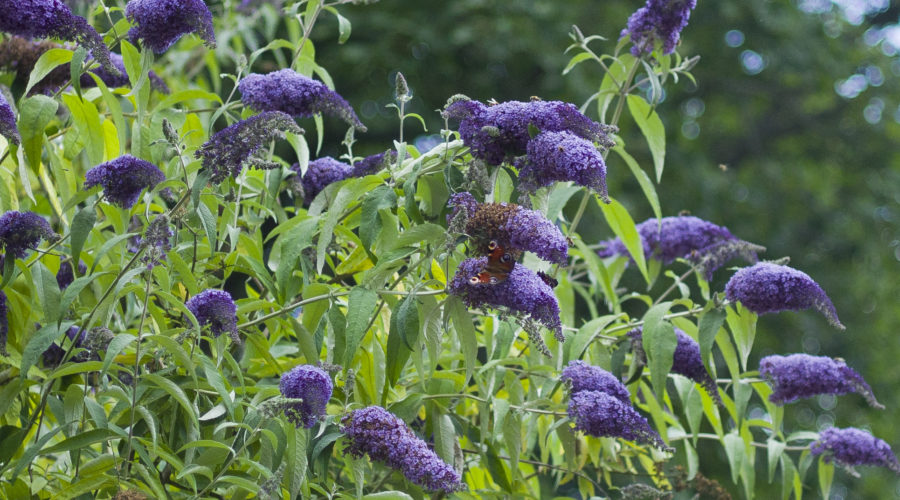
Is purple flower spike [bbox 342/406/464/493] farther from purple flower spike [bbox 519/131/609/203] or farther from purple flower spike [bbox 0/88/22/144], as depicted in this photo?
purple flower spike [bbox 0/88/22/144]

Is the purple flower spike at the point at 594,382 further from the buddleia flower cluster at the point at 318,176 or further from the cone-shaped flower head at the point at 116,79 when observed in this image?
the cone-shaped flower head at the point at 116,79

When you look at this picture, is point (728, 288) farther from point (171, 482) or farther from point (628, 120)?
point (628, 120)

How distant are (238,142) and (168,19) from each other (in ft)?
1.05

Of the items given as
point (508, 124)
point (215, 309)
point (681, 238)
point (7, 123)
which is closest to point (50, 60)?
point (7, 123)

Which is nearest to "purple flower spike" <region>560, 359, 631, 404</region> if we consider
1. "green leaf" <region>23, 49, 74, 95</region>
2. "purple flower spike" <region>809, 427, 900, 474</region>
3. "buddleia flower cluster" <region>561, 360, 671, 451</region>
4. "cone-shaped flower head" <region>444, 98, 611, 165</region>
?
"buddleia flower cluster" <region>561, 360, 671, 451</region>

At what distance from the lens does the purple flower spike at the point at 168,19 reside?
2.00 meters

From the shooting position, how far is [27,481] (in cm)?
231

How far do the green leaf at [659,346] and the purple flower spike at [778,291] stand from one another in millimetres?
185

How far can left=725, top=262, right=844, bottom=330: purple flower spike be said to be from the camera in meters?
2.31

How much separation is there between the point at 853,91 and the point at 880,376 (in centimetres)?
343

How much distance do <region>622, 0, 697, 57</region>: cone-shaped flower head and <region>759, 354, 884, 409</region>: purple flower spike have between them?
0.89 m

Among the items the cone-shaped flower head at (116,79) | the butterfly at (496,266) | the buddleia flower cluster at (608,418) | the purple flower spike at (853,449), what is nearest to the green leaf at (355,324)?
the butterfly at (496,266)

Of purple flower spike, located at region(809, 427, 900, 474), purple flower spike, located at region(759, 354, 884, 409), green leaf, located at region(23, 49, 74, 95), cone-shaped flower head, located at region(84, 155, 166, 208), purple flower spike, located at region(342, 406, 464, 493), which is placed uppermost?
green leaf, located at region(23, 49, 74, 95)

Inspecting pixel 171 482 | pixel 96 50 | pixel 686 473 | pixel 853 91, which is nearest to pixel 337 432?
pixel 171 482
